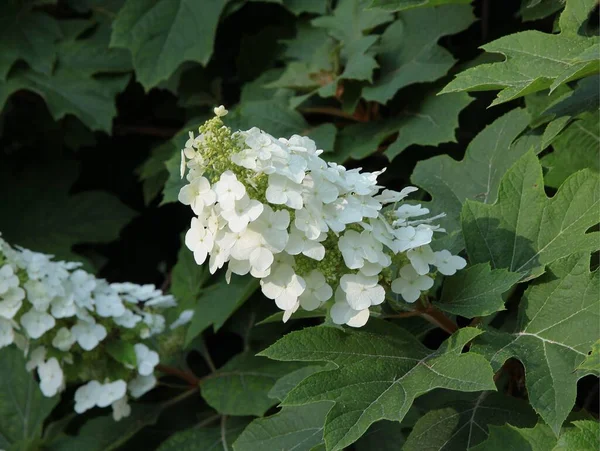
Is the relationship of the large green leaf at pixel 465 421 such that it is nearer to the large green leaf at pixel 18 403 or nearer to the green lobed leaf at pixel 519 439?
the green lobed leaf at pixel 519 439

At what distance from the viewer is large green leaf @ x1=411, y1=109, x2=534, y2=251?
208cm

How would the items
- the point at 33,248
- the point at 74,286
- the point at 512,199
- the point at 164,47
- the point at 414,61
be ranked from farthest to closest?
the point at 33,248, the point at 164,47, the point at 414,61, the point at 74,286, the point at 512,199

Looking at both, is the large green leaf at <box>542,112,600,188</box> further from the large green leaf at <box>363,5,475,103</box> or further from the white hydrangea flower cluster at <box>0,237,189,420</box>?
the white hydrangea flower cluster at <box>0,237,189,420</box>

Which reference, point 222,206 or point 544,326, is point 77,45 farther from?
point 544,326

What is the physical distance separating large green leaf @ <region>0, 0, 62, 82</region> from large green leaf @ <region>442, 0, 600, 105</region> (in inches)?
81.4

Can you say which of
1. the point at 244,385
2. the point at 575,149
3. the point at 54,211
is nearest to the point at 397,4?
the point at 575,149

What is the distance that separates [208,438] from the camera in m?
2.60

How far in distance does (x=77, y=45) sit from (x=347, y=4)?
1251mm

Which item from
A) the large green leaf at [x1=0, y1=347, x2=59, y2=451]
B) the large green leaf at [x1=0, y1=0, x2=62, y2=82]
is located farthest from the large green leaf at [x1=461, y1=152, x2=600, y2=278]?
the large green leaf at [x1=0, y1=0, x2=62, y2=82]

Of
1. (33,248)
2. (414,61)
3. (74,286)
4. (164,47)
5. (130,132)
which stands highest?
(414,61)

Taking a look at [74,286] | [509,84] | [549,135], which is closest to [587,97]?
[549,135]

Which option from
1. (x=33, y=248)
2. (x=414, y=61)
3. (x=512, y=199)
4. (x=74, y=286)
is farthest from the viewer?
(x=33, y=248)

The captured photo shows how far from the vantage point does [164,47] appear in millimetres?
3041

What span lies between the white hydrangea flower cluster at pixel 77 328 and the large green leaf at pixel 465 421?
98 centimetres
